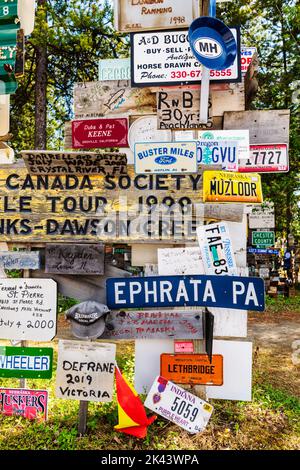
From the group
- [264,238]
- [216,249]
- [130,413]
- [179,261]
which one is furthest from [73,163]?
[264,238]

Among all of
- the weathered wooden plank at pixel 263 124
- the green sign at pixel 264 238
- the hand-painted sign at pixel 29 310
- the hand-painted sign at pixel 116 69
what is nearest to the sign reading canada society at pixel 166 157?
the weathered wooden plank at pixel 263 124

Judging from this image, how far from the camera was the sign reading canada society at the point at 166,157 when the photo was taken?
9.80 ft

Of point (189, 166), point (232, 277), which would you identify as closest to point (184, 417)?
point (232, 277)

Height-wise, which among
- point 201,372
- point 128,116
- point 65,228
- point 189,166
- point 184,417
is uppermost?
point 128,116

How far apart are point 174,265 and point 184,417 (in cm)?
114

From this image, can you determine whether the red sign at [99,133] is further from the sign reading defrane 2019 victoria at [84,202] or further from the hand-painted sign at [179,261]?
the hand-painted sign at [179,261]

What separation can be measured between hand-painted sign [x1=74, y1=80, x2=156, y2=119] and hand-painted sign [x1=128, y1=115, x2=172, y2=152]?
0.23 feet

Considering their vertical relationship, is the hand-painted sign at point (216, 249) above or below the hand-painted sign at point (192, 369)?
above

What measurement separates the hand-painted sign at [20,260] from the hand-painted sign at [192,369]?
3.99 feet

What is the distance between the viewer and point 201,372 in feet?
10.0

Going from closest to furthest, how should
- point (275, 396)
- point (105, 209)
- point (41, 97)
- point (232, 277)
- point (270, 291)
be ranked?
point (232, 277)
point (105, 209)
point (275, 396)
point (41, 97)
point (270, 291)

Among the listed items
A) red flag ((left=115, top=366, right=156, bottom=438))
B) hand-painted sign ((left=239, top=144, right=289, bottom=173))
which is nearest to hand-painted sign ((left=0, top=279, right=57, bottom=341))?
A: red flag ((left=115, top=366, right=156, bottom=438))

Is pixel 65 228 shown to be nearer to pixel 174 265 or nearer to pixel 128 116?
pixel 174 265

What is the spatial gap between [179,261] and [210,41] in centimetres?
158
